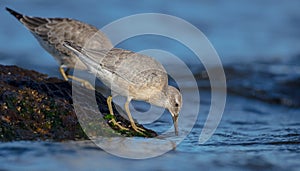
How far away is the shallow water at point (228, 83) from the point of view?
6234 millimetres

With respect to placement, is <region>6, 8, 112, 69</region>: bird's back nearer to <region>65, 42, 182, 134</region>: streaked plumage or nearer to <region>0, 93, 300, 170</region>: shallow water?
<region>65, 42, 182, 134</region>: streaked plumage

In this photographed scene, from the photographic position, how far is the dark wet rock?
6.54 meters

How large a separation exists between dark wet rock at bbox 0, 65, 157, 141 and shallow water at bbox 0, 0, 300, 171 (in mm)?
220

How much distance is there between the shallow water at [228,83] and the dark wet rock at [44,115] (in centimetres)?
22

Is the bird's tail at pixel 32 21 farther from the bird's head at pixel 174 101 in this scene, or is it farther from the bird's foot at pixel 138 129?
the bird's foot at pixel 138 129

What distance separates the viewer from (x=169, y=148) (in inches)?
269

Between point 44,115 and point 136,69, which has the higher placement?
point 136,69

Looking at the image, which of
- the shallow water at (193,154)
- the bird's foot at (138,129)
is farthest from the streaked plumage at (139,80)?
the shallow water at (193,154)

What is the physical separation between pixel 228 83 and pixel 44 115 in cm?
686

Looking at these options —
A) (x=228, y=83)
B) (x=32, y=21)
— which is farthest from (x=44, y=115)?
(x=228, y=83)

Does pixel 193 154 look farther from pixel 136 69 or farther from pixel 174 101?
pixel 136 69

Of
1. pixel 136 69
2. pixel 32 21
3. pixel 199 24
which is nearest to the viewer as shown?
pixel 136 69

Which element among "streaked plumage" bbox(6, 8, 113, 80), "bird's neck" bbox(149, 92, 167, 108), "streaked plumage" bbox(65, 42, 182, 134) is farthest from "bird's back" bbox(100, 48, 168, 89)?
"streaked plumage" bbox(6, 8, 113, 80)

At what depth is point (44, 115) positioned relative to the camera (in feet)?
22.1
